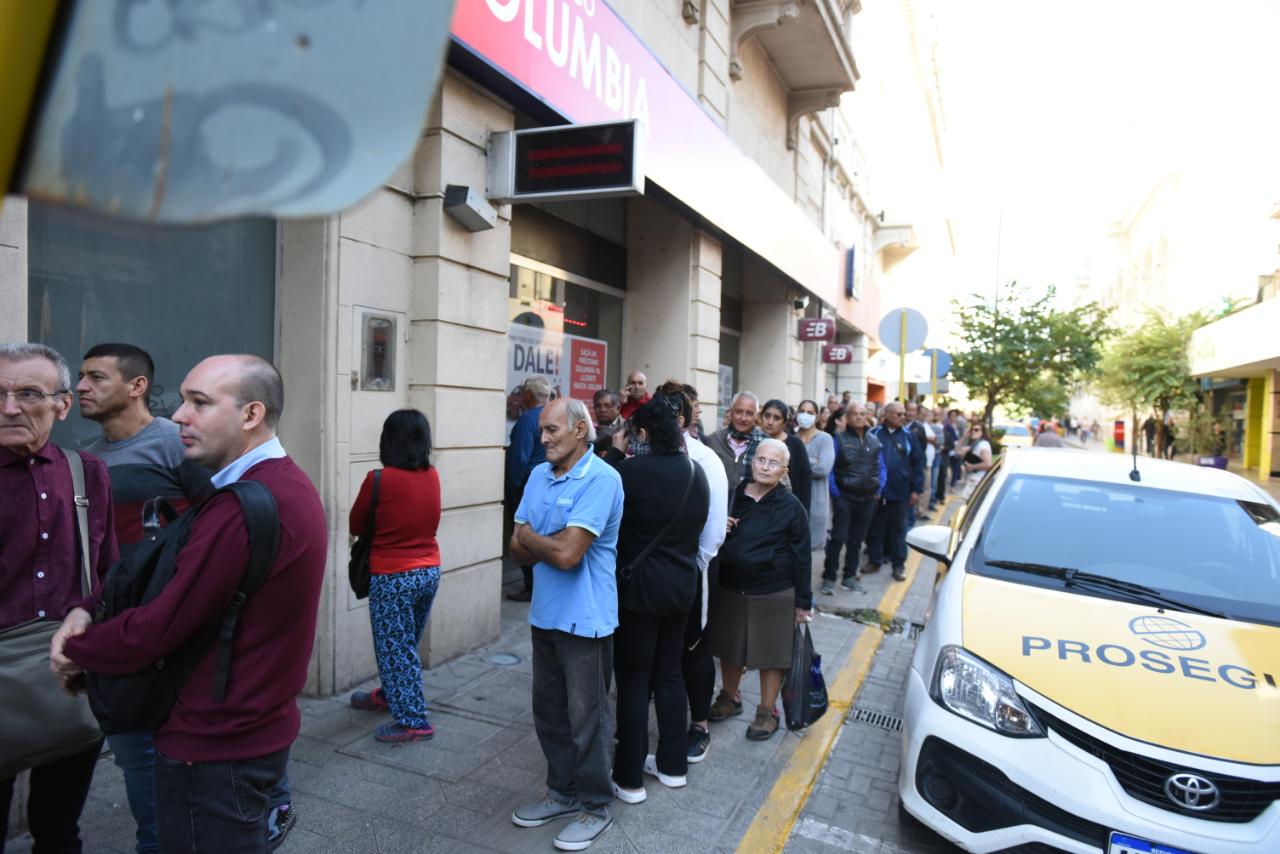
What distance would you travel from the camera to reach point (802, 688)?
414 cm

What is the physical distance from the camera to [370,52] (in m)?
0.76

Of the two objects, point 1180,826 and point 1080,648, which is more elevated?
point 1080,648

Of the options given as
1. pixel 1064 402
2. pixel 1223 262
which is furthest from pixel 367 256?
pixel 1223 262

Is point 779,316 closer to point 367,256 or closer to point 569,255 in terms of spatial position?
point 569,255

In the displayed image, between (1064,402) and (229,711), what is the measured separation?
19.8 m

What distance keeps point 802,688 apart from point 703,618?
0.66 meters

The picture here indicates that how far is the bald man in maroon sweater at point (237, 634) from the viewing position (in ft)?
6.15

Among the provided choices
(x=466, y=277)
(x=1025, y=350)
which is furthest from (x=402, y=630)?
(x=1025, y=350)

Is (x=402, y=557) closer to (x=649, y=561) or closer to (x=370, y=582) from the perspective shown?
(x=370, y=582)

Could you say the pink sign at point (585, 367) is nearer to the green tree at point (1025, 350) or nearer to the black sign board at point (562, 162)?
the black sign board at point (562, 162)

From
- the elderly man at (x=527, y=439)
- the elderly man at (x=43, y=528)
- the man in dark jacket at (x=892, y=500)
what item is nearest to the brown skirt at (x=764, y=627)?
the elderly man at (x=527, y=439)

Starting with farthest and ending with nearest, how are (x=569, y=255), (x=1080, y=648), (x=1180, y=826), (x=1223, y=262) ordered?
(x=1223, y=262), (x=569, y=255), (x=1080, y=648), (x=1180, y=826)

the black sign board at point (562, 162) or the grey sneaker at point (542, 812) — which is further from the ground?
the black sign board at point (562, 162)

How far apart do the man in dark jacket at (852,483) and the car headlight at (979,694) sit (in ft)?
14.6
